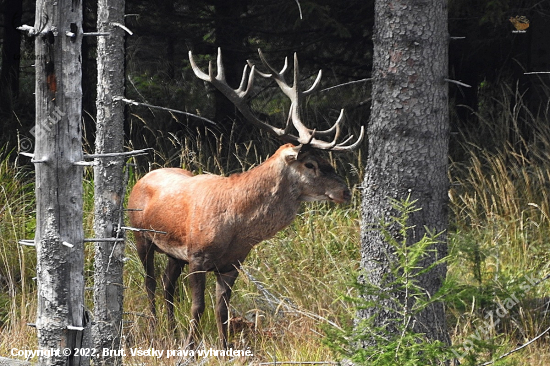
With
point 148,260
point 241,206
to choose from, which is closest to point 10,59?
point 148,260

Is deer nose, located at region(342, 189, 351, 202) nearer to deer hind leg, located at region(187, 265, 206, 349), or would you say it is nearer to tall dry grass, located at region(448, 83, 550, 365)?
tall dry grass, located at region(448, 83, 550, 365)

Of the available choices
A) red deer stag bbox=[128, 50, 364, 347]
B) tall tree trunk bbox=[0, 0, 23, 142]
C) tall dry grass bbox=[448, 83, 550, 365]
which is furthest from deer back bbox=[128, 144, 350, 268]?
tall tree trunk bbox=[0, 0, 23, 142]

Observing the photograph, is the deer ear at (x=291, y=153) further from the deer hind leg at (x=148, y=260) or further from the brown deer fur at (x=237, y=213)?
the deer hind leg at (x=148, y=260)

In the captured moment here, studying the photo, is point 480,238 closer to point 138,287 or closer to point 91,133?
point 138,287

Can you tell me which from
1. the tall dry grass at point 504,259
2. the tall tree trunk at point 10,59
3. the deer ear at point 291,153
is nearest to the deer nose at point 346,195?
the deer ear at point 291,153

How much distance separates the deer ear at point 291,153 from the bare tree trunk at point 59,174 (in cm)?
237

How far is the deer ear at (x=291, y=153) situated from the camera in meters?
5.72

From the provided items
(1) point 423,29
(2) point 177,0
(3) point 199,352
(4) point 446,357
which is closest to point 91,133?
(2) point 177,0

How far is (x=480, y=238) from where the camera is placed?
22.8 feet

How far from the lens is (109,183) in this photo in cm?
516

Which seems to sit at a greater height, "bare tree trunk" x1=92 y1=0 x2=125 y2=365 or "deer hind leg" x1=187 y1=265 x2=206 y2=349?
"bare tree trunk" x1=92 y1=0 x2=125 y2=365

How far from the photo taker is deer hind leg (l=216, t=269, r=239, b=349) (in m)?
5.79

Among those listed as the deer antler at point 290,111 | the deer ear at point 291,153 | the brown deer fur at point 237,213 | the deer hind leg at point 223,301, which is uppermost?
the deer antler at point 290,111

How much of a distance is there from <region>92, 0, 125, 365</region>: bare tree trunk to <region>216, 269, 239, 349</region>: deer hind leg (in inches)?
31.9
